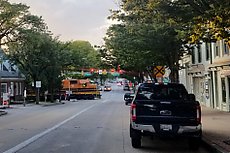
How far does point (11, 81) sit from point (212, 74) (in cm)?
3251

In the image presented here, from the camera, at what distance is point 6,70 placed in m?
54.6

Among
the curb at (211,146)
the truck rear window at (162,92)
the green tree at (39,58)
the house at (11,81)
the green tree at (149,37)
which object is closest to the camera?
the curb at (211,146)

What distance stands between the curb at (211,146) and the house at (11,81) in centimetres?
4082

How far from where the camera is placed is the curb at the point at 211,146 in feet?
34.4

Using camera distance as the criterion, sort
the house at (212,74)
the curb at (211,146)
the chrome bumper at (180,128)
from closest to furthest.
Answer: the curb at (211,146)
the chrome bumper at (180,128)
the house at (212,74)

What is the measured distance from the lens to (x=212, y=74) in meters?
29.0

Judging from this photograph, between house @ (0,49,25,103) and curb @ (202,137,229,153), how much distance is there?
4082 centimetres

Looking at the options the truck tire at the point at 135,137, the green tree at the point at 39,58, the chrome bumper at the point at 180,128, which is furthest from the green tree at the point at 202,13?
the green tree at the point at 39,58

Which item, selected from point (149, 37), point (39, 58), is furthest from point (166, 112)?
point (39, 58)

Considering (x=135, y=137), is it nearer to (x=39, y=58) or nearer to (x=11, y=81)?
(x=39, y=58)

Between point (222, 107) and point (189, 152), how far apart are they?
16.0 metres

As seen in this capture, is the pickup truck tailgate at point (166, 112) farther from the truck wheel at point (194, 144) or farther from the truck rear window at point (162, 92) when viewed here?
the truck rear window at point (162, 92)

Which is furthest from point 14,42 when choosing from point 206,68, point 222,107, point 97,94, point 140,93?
point 97,94

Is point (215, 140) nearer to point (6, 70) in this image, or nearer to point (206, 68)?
point (206, 68)
